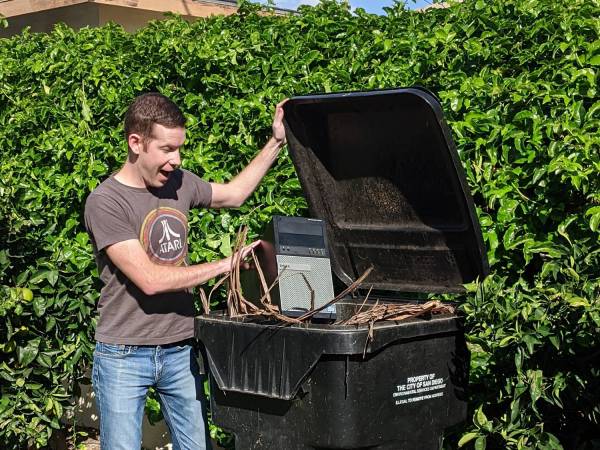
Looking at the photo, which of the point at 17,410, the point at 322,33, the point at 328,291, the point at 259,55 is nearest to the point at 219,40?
the point at 259,55

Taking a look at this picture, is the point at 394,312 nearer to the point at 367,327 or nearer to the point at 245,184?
the point at 367,327

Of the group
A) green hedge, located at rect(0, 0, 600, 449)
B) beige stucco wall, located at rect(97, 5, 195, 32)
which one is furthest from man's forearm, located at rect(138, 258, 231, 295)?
beige stucco wall, located at rect(97, 5, 195, 32)

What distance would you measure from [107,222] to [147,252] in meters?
0.21

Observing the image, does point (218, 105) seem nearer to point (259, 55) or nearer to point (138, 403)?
point (259, 55)

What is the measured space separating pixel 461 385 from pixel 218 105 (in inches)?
79.1

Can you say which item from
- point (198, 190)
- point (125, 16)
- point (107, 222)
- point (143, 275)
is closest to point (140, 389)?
point (143, 275)

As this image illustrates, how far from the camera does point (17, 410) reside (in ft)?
15.2

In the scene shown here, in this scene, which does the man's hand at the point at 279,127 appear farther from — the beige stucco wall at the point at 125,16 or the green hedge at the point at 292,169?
the beige stucco wall at the point at 125,16

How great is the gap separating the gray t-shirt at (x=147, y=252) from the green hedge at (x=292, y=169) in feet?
2.11

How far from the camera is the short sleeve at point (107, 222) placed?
348 cm

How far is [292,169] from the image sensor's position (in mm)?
4219

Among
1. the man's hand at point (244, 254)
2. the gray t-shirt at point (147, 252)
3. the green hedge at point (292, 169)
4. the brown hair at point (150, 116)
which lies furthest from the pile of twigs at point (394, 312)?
the brown hair at point (150, 116)

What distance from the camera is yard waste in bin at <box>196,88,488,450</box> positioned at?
302 cm

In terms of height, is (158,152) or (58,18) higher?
(58,18)
